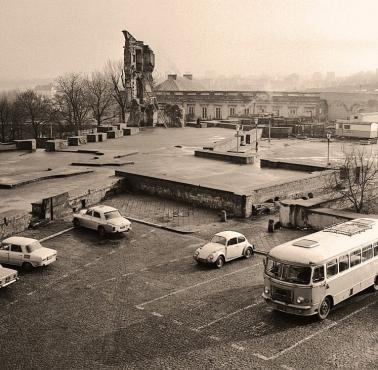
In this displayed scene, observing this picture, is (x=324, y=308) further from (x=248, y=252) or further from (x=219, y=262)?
(x=248, y=252)

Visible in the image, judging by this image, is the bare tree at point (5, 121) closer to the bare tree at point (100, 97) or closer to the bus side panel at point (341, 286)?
the bare tree at point (100, 97)

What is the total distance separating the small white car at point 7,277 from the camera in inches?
627

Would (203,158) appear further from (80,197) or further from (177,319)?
(177,319)

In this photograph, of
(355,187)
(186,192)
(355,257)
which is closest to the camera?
(355,257)

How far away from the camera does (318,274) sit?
46.1ft

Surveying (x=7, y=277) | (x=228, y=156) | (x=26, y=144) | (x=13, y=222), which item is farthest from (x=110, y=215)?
(x=26, y=144)

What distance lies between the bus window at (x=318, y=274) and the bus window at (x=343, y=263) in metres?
0.84

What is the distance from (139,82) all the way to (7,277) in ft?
159

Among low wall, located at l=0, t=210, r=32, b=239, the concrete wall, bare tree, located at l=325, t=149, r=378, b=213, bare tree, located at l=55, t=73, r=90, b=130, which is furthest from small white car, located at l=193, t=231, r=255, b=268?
bare tree, located at l=55, t=73, r=90, b=130

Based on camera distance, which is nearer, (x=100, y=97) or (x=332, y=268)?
(x=332, y=268)

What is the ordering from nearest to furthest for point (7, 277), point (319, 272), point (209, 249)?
point (319, 272)
point (7, 277)
point (209, 249)

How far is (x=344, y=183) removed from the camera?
28.4m

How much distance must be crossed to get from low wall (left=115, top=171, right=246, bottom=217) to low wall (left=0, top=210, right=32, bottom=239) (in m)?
7.60

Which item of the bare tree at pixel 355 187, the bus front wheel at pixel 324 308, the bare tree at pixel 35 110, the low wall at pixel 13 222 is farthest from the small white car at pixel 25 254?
the bare tree at pixel 35 110
